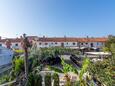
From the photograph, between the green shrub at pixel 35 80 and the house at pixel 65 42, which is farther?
the house at pixel 65 42

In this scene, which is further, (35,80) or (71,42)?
(71,42)

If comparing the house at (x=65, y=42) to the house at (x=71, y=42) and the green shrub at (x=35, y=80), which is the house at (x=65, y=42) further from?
the green shrub at (x=35, y=80)

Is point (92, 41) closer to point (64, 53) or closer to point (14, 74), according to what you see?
point (64, 53)

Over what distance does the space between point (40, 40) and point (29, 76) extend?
6013 cm

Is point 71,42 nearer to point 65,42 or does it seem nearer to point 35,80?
point 65,42

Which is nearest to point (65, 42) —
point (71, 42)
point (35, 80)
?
point (71, 42)

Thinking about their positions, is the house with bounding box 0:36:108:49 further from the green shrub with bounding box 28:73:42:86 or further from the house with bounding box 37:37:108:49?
the green shrub with bounding box 28:73:42:86

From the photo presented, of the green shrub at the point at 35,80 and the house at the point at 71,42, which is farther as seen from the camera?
the house at the point at 71,42

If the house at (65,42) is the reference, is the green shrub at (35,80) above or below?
above

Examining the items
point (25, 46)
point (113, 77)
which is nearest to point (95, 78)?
point (113, 77)

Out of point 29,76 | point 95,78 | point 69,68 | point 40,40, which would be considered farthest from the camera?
point 40,40

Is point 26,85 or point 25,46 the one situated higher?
point 25,46

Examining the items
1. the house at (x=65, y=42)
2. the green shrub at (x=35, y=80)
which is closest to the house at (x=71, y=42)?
the house at (x=65, y=42)

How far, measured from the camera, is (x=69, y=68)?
1376 cm
